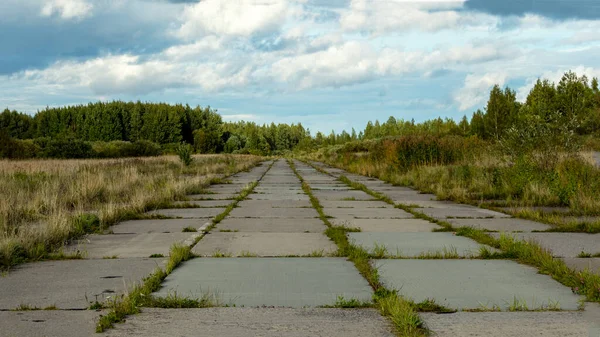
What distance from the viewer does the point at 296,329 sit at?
10.2 feet

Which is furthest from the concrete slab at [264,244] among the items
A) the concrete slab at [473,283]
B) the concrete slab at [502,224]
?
the concrete slab at [502,224]

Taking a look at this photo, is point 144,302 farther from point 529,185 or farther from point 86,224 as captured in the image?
point 529,185

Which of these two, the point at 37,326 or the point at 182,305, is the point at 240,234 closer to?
the point at 182,305

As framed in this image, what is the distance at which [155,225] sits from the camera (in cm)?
798

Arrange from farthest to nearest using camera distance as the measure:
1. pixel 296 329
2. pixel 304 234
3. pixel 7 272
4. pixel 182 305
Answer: pixel 304 234 < pixel 7 272 < pixel 182 305 < pixel 296 329

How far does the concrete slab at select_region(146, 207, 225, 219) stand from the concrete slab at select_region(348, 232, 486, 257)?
3323 millimetres

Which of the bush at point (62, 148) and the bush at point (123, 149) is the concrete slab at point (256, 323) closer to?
the bush at point (62, 148)

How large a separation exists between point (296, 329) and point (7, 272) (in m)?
3.18

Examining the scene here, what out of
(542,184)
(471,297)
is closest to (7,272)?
(471,297)

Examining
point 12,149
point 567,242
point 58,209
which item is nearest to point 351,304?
point 567,242

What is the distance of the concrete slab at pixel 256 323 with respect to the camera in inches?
121

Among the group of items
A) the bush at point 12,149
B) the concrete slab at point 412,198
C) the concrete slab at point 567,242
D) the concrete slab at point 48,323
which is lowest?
the concrete slab at point 412,198

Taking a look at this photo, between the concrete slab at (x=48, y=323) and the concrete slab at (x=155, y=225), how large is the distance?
383 cm

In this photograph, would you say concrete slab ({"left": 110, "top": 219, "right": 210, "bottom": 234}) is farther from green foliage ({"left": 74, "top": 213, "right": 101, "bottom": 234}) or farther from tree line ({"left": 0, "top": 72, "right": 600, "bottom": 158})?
tree line ({"left": 0, "top": 72, "right": 600, "bottom": 158})
